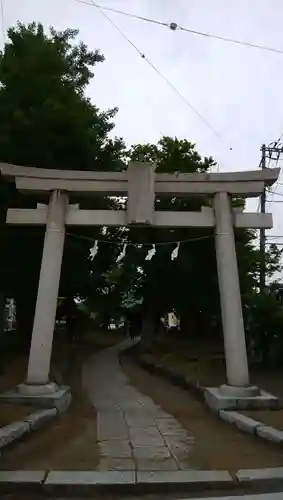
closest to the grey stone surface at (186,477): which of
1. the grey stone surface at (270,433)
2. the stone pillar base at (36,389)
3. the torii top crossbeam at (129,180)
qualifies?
the grey stone surface at (270,433)

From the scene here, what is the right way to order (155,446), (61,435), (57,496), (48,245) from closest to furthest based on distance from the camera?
(57,496)
(155,446)
(61,435)
(48,245)

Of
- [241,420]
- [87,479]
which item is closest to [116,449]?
[87,479]

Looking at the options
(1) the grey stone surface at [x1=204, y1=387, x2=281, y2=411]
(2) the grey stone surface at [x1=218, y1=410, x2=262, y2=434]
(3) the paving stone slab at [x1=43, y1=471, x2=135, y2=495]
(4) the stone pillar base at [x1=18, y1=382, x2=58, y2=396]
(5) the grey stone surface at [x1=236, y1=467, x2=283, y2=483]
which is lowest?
(3) the paving stone slab at [x1=43, y1=471, x2=135, y2=495]

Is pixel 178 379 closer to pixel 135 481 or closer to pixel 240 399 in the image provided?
pixel 240 399

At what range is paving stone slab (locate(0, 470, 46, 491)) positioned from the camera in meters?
6.93

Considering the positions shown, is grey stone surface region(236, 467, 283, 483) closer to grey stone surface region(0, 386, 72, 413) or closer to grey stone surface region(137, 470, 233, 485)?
grey stone surface region(137, 470, 233, 485)

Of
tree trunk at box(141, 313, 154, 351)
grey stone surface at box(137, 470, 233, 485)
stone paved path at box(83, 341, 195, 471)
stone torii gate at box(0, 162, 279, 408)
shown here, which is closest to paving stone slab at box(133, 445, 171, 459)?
→ stone paved path at box(83, 341, 195, 471)

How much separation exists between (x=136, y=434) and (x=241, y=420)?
1929 mm

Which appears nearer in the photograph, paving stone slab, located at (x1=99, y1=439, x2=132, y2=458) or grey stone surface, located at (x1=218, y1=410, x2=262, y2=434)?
paving stone slab, located at (x1=99, y1=439, x2=132, y2=458)

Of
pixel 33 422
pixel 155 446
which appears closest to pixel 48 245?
pixel 33 422

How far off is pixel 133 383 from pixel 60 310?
14.6m

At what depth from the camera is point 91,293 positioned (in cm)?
2806

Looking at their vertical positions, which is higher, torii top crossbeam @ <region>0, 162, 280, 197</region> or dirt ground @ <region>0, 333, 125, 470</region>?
torii top crossbeam @ <region>0, 162, 280, 197</region>

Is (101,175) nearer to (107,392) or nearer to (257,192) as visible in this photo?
(257,192)
